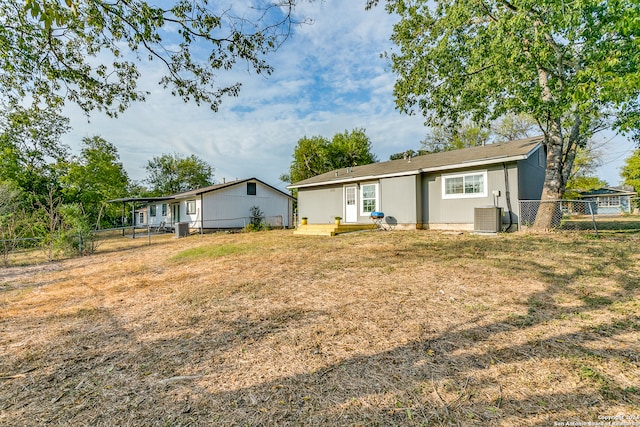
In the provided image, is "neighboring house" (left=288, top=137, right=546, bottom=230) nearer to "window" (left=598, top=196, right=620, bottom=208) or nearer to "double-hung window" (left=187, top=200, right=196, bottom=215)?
"double-hung window" (left=187, top=200, right=196, bottom=215)

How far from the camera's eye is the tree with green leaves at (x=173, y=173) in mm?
39844

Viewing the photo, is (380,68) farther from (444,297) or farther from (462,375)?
(462,375)

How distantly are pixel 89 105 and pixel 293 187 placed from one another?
40.4ft

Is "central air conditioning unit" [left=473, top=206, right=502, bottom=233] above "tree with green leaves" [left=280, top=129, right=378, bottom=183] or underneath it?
underneath

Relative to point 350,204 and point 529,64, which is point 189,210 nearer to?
point 350,204

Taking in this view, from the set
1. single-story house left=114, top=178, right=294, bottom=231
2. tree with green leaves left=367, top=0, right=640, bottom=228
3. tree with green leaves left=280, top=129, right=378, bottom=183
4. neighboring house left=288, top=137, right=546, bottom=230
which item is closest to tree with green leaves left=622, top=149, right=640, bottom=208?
tree with green leaves left=367, top=0, right=640, bottom=228

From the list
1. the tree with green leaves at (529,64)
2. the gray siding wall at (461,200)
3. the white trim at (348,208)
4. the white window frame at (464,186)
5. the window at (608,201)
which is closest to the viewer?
the tree with green leaves at (529,64)

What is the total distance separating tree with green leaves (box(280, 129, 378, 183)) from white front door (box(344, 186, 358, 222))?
68.1 feet

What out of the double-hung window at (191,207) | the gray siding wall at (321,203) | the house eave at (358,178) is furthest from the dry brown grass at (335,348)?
the double-hung window at (191,207)

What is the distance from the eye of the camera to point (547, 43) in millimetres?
8234

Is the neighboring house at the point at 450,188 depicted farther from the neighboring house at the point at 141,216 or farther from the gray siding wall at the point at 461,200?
the neighboring house at the point at 141,216

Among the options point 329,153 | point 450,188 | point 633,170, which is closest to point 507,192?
point 450,188

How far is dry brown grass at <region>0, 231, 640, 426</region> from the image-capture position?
76.2 inches

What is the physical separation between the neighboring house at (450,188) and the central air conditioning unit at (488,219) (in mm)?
586
